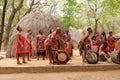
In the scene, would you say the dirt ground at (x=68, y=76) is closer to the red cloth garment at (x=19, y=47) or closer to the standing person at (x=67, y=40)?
the red cloth garment at (x=19, y=47)

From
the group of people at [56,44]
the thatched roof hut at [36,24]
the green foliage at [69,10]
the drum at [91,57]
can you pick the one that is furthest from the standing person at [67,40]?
the green foliage at [69,10]

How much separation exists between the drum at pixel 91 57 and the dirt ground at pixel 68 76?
1.23m

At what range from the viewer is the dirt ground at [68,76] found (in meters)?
8.97

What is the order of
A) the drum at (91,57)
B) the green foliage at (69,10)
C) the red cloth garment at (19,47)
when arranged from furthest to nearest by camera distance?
the green foliage at (69,10), the drum at (91,57), the red cloth garment at (19,47)

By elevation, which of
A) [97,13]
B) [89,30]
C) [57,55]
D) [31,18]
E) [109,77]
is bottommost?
[109,77]

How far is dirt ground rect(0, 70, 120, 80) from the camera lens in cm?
897

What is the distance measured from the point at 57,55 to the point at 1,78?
2.70 metres

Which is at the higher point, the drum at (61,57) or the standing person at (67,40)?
the standing person at (67,40)

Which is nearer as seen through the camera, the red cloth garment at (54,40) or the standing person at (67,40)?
the red cloth garment at (54,40)

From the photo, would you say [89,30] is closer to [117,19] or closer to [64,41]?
[64,41]

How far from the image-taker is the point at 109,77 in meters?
9.12

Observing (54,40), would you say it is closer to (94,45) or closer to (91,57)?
(91,57)

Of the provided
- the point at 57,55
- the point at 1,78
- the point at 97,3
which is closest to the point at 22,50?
the point at 57,55

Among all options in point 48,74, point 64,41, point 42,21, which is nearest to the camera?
point 48,74
